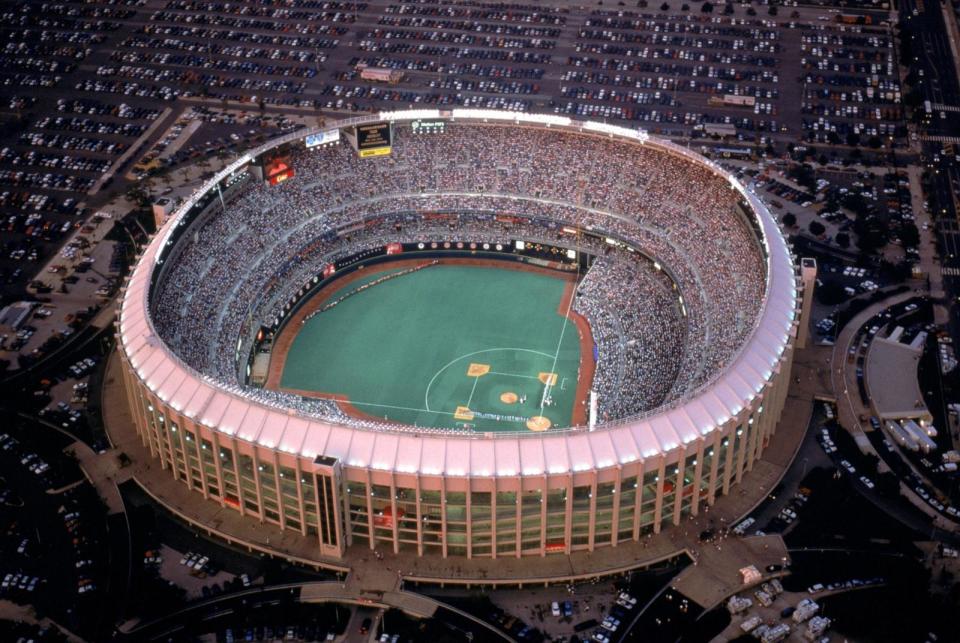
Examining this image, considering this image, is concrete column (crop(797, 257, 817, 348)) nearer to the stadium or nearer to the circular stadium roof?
the stadium

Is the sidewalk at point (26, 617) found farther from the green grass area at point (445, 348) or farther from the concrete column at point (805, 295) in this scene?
the concrete column at point (805, 295)

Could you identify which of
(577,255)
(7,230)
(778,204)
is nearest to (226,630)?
(577,255)

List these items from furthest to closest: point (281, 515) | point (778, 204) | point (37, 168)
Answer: point (37, 168) → point (778, 204) → point (281, 515)

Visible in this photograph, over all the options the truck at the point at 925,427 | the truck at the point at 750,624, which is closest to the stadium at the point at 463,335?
the truck at the point at 750,624

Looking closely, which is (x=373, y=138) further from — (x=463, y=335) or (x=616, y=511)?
(x=616, y=511)

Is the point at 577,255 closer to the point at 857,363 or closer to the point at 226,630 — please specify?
the point at 857,363

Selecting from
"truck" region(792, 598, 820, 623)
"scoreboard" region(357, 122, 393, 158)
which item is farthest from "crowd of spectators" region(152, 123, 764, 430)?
"truck" region(792, 598, 820, 623)
